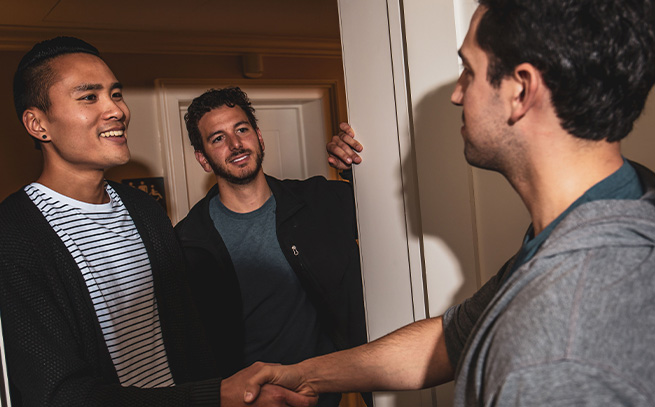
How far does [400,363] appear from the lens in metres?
1.11

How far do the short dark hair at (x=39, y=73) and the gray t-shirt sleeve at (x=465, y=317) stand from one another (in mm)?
1248

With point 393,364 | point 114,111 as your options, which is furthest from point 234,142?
point 393,364

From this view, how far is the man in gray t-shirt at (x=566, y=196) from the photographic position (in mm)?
572

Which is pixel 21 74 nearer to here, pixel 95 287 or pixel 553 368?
pixel 95 287

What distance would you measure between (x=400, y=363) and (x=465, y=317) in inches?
7.8

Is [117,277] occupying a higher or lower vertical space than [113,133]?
lower

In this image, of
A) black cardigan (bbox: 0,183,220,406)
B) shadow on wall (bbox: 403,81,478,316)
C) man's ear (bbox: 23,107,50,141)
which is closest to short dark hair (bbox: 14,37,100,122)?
man's ear (bbox: 23,107,50,141)

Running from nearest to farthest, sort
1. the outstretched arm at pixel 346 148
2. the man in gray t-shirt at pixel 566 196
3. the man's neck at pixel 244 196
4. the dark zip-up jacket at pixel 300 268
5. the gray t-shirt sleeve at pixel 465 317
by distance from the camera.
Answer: the man in gray t-shirt at pixel 566 196 < the gray t-shirt sleeve at pixel 465 317 < the outstretched arm at pixel 346 148 < the dark zip-up jacket at pixel 300 268 < the man's neck at pixel 244 196

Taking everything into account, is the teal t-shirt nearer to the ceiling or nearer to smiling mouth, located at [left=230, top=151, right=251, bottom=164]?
smiling mouth, located at [left=230, top=151, right=251, bottom=164]

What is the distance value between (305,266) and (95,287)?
872 millimetres

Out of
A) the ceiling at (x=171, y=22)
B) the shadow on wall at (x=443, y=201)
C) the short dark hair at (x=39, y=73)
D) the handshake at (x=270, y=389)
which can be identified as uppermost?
the ceiling at (x=171, y=22)

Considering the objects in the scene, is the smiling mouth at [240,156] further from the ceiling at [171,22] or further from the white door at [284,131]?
the white door at [284,131]

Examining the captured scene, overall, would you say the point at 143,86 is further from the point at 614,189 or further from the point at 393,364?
the point at 614,189

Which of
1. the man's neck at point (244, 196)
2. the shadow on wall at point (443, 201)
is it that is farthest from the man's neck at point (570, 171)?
the man's neck at point (244, 196)
